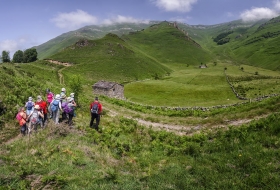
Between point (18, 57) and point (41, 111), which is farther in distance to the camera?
point (18, 57)

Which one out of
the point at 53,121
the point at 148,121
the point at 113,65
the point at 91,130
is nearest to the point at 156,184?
the point at 91,130

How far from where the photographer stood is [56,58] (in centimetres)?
13312

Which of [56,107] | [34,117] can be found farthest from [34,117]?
[56,107]

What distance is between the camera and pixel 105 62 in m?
135

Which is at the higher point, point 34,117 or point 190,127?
point 34,117

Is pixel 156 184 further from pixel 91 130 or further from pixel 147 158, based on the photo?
pixel 91 130

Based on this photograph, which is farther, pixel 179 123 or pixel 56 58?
pixel 56 58

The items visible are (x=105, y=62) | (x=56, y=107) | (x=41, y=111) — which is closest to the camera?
(x=41, y=111)

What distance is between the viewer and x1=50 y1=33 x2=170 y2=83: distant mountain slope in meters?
118

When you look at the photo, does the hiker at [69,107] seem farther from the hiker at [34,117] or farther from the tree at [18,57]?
the tree at [18,57]

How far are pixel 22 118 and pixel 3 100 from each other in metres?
5.92

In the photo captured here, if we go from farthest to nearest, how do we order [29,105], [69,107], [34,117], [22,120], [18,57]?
[18,57] → [69,107] → [29,105] → [34,117] → [22,120]

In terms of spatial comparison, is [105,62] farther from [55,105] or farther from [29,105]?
[29,105]

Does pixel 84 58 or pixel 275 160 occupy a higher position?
pixel 84 58
